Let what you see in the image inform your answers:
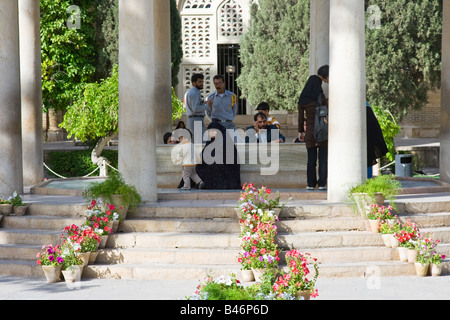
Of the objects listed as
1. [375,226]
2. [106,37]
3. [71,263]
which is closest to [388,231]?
[375,226]

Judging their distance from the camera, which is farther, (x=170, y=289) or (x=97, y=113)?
(x=97, y=113)

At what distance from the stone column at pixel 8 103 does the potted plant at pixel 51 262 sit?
2.86 metres

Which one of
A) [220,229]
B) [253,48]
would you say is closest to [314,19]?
[220,229]

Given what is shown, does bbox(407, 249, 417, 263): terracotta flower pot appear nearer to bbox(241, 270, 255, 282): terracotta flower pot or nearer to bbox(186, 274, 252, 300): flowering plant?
bbox(241, 270, 255, 282): terracotta flower pot

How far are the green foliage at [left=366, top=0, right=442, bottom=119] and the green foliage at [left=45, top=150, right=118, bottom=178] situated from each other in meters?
9.83

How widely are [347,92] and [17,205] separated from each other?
4.79 meters

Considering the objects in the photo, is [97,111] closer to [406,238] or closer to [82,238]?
[82,238]

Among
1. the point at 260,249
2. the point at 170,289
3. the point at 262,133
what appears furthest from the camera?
the point at 262,133

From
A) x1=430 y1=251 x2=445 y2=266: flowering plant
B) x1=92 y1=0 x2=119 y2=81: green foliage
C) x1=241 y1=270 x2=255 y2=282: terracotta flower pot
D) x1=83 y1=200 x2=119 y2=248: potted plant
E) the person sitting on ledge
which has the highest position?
x1=92 y1=0 x2=119 y2=81: green foliage

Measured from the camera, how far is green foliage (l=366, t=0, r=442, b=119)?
25.8m

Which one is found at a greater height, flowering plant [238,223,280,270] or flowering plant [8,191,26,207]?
flowering plant [8,191,26,207]

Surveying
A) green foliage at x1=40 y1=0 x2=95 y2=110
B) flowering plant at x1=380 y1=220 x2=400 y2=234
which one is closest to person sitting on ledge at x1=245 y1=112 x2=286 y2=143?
flowering plant at x1=380 y1=220 x2=400 y2=234

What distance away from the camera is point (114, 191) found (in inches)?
375

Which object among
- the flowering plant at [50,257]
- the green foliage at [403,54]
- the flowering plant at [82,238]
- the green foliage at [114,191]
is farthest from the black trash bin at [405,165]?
the flowering plant at [50,257]
